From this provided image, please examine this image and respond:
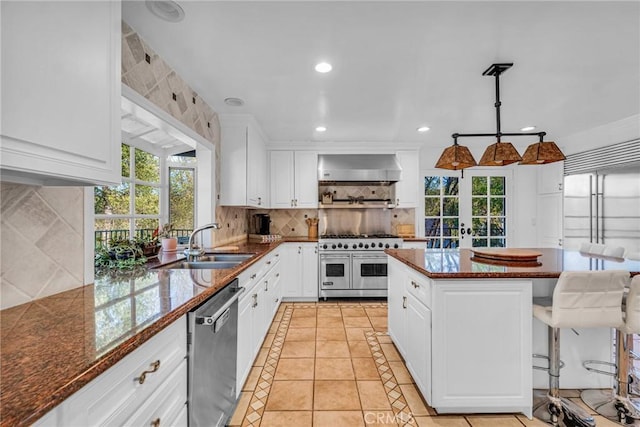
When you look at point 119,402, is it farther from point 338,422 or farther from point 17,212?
point 338,422

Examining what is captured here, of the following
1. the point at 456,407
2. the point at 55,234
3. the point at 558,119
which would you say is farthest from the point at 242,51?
the point at 558,119

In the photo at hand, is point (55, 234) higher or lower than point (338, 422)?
higher

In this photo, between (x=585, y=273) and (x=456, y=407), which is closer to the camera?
(x=585, y=273)

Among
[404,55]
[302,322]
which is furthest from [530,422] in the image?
[404,55]

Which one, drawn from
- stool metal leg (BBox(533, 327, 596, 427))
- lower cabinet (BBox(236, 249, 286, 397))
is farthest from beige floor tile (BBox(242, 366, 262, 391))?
stool metal leg (BBox(533, 327, 596, 427))

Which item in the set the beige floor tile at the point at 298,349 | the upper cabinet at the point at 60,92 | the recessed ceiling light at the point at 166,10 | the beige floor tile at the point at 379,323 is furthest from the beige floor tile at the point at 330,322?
the recessed ceiling light at the point at 166,10

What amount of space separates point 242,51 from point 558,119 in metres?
3.79

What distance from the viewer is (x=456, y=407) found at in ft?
6.01

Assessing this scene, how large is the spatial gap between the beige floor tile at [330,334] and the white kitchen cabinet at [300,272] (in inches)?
42.4

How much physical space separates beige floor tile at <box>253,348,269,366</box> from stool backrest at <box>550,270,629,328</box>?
6.84ft

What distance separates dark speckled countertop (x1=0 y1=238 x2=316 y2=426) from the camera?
24.4 inches

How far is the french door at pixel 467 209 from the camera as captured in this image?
5.21 metres

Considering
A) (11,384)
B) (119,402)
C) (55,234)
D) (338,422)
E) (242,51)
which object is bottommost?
(338,422)

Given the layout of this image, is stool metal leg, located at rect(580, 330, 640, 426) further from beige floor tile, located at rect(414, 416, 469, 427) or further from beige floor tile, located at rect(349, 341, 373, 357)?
beige floor tile, located at rect(349, 341, 373, 357)
